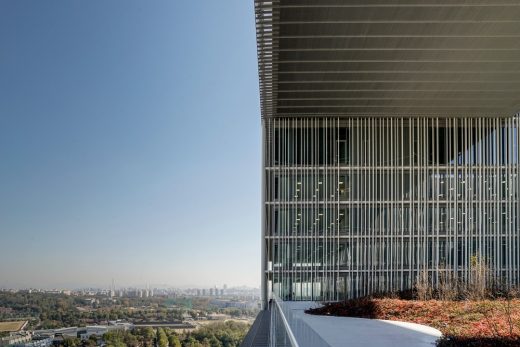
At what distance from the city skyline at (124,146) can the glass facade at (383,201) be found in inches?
763

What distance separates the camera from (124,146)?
167ft

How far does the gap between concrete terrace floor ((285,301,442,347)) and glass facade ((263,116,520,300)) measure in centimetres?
896

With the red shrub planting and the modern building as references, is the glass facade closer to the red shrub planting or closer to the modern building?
the modern building

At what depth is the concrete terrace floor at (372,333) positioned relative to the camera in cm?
1007

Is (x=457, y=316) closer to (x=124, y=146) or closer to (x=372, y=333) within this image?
(x=372, y=333)

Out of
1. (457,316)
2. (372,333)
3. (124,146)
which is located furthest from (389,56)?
(124,146)

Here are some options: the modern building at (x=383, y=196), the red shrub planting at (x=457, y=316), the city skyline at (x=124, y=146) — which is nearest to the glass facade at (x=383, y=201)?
the modern building at (x=383, y=196)

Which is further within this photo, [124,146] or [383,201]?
[124,146]

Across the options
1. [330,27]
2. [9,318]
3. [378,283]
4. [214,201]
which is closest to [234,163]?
[214,201]

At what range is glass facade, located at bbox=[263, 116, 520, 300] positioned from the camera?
23406 mm

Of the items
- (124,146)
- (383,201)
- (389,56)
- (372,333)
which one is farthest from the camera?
(124,146)

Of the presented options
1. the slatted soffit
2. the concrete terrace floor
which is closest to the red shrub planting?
the concrete terrace floor

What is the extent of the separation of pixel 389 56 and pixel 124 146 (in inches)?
1468

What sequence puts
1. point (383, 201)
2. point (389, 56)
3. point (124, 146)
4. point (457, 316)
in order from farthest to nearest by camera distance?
point (124, 146), point (383, 201), point (389, 56), point (457, 316)
